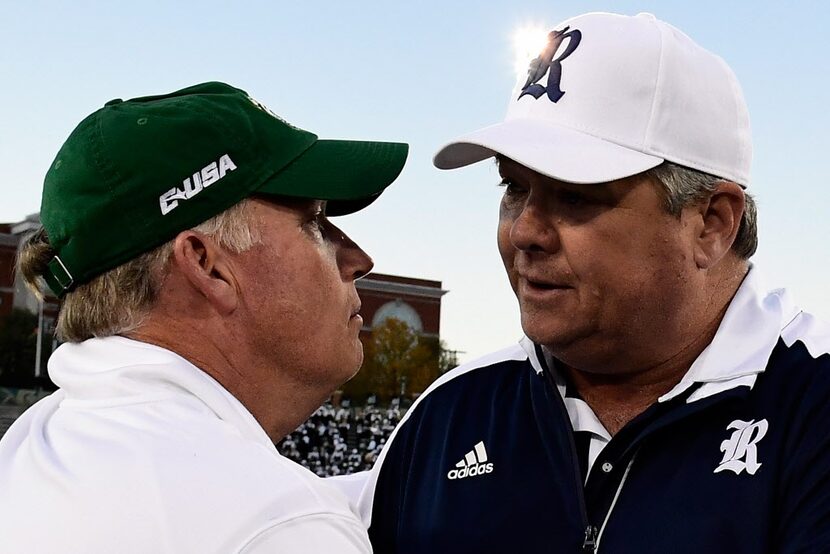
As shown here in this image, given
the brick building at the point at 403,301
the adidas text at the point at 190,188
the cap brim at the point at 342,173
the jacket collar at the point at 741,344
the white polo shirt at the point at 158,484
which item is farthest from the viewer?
the brick building at the point at 403,301

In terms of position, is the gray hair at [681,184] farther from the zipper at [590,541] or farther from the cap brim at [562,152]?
the zipper at [590,541]

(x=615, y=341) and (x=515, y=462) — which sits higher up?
(x=615, y=341)

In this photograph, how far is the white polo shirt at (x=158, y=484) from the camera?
5.57 ft

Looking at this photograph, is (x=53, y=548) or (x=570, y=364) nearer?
(x=53, y=548)

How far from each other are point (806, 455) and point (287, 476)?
1.24 metres

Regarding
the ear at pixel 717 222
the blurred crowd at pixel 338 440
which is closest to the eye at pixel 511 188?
the ear at pixel 717 222

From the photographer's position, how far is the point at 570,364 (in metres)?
2.75

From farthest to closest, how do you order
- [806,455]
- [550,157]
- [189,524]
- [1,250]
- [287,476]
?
[1,250], [550,157], [806,455], [287,476], [189,524]

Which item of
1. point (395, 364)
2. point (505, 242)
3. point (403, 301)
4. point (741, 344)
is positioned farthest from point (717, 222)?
point (403, 301)

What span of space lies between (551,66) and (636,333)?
73cm

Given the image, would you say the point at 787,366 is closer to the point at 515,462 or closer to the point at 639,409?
the point at 639,409

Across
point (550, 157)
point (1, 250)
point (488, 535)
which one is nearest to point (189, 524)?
point (488, 535)

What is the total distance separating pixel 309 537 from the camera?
5.72ft

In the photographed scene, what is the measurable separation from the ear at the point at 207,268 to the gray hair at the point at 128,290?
0.02m
